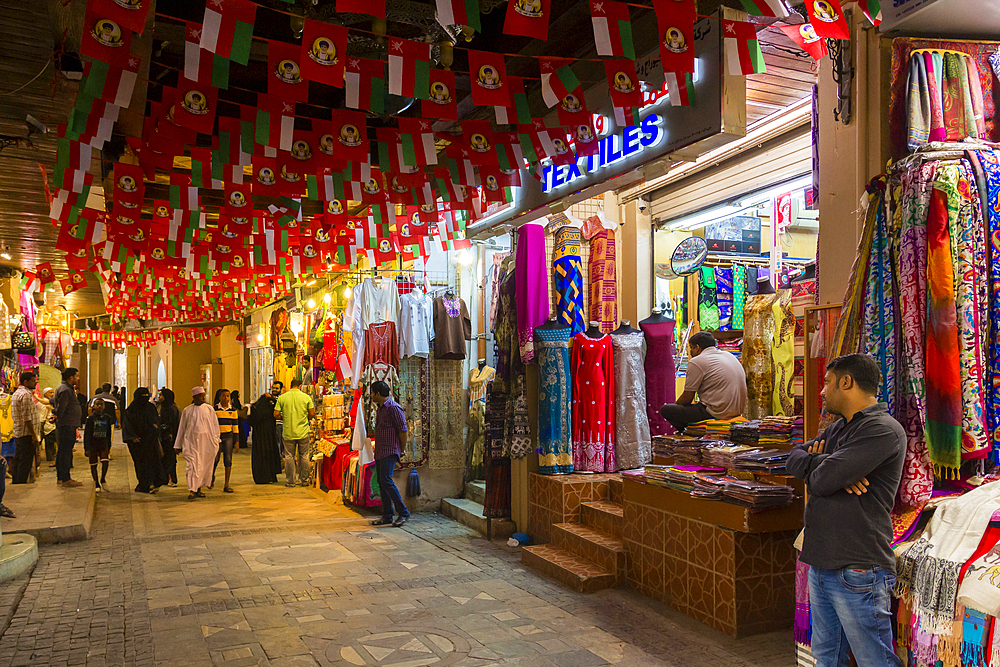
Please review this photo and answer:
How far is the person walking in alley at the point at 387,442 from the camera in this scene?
893cm

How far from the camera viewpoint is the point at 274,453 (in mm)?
13086

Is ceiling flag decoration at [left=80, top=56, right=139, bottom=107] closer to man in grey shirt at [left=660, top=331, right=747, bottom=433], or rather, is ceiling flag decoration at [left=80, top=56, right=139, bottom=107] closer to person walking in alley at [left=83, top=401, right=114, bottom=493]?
man in grey shirt at [left=660, top=331, right=747, bottom=433]

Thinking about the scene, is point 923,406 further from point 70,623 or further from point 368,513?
point 368,513

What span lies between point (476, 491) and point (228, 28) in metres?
7.22

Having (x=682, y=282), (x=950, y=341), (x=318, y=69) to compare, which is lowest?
(x=950, y=341)

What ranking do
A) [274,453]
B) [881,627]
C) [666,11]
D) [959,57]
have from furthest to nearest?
1. [274,453]
2. [959,57]
3. [666,11]
4. [881,627]

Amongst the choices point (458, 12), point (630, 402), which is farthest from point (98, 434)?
point (458, 12)

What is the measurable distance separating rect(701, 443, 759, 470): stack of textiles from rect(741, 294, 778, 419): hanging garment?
1.17 meters

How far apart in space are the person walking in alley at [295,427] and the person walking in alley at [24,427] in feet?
11.7

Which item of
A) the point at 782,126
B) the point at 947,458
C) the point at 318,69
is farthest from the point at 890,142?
the point at 318,69

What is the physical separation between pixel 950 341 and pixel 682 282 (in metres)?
5.59

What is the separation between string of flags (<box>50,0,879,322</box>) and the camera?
344 cm

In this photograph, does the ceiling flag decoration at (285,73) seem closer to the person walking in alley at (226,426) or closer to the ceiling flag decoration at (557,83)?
the ceiling flag decoration at (557,83)

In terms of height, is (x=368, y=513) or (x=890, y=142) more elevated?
(x=890, y=142)
